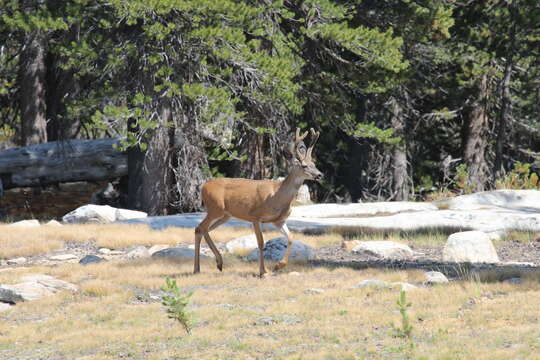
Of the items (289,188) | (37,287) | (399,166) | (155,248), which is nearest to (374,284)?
(289,188)

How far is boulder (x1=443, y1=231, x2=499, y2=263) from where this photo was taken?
45.0ft

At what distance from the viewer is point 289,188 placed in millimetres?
11773

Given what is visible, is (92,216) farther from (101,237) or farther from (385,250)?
(385,250)

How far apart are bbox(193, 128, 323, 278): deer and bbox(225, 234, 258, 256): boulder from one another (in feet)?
7.91

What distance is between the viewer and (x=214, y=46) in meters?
17.9

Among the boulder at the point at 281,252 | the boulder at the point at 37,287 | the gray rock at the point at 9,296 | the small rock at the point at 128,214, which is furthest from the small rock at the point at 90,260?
the small rock at the point at 128,214

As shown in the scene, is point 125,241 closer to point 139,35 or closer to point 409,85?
point 139,35

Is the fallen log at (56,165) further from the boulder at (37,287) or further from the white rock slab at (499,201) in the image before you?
the boulder at (37,287)

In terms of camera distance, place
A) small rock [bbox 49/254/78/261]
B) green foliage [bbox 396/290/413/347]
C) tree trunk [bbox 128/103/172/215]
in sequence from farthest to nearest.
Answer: tree trunk [bbox 128/103/172/215] < small rock [bbox 49/254/78/261] < green foliage [bbox 396/290/413/347]

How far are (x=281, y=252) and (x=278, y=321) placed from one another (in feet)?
15.5

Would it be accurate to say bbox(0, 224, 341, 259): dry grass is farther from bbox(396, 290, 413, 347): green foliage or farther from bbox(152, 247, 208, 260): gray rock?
bbox(396, 290, 413, 347): green foliage

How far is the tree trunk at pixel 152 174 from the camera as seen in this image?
65.8ft

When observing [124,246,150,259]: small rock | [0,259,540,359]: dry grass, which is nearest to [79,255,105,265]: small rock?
[124,246,150,259]: small rock

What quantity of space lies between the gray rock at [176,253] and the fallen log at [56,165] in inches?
382
